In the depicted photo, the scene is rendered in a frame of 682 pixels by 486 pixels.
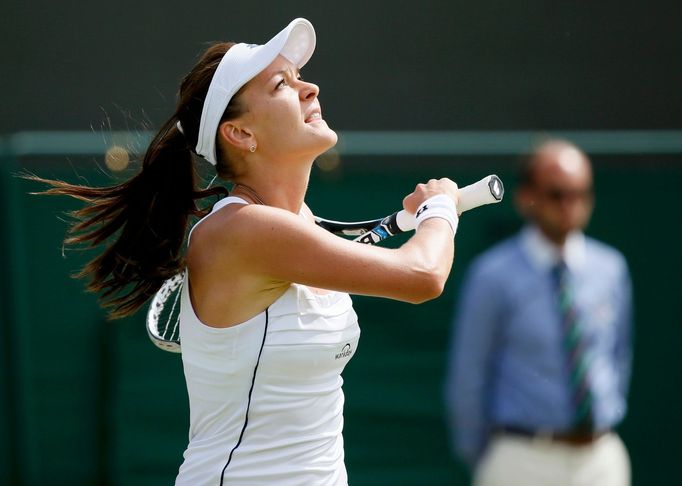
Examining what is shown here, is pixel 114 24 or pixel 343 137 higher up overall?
pixel 114 24

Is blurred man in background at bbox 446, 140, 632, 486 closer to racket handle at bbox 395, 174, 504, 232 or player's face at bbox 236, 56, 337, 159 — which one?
racket handle at bbox 395, 174, 504, 232

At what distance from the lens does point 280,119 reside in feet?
8.36

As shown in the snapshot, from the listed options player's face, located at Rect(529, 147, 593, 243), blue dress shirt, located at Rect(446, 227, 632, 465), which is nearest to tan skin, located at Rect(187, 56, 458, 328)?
blue dress shirt, located at Rect(446, 227, 632, 465)

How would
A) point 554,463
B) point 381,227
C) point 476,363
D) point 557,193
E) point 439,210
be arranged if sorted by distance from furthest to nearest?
point 557,193, point 476,363, point 554,463, point 381,227, point 439,210

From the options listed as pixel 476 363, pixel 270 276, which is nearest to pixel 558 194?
pixel 476 363

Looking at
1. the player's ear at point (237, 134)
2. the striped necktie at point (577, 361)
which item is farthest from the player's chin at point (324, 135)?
the striped necktie at point (577, 361)

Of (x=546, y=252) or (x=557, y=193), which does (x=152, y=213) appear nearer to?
(x=546, y=252)

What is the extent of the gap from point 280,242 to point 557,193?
6.81 ft

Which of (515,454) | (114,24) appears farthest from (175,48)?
(515,454)

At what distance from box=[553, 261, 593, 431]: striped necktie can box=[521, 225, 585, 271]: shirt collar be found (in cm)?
14

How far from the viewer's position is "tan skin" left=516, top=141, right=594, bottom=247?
420cm

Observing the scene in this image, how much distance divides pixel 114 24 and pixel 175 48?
1.05ft

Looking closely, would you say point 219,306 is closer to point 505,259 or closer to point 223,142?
point 223,142

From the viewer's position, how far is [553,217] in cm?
420
